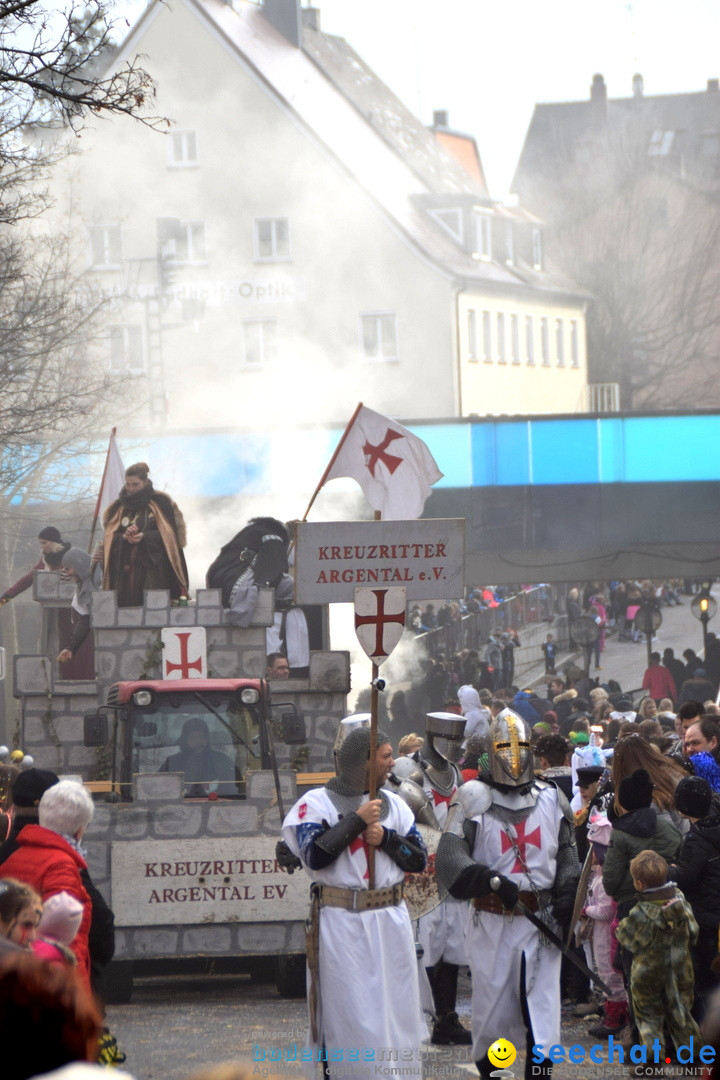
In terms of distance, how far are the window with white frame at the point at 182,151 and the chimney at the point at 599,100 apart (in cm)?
2759

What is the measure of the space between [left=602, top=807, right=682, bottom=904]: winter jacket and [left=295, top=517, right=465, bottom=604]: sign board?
1338mm

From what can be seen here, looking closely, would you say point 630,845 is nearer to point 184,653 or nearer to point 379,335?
point 184,653

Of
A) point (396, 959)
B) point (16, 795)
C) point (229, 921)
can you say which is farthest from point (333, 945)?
point (229, 921)

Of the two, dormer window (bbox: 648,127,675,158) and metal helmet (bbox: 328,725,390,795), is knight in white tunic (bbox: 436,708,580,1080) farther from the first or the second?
dormer window (bbox: 648,127,675,158)

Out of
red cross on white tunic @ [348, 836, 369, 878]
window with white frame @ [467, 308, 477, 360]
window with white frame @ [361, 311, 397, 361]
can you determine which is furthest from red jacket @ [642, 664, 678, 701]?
window with white frame @ [467, 308, 477, 360]

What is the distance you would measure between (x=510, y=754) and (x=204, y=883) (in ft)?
10.9

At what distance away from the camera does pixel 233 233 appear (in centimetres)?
4112

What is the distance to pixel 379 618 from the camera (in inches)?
294

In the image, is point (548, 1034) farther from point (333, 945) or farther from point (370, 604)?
point (370, 604)

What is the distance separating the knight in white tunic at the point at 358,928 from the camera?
6.36m

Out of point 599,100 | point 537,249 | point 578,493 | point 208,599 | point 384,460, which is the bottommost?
point 208,599

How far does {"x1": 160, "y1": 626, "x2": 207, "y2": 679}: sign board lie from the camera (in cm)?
1271

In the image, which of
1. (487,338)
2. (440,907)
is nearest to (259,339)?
(487,338)

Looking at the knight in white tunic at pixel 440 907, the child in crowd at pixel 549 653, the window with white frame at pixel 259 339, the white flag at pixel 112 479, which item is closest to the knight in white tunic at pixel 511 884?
the knight in white tunic at pixel 440 907
